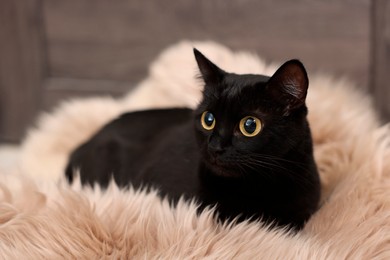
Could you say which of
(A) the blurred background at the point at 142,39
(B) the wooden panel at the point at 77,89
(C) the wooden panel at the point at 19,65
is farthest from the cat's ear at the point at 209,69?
(C) the wooden panel at the point at 19,65

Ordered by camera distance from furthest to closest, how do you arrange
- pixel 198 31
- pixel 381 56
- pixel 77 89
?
pixel 77 89, pixel 198 31, pixel 381 56

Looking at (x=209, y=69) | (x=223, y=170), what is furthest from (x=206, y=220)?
(x=209, y=69)

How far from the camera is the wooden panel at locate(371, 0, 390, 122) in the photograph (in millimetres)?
1536

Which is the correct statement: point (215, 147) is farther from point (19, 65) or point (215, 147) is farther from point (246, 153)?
point (19, 65)

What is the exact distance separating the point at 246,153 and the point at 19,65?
128cm

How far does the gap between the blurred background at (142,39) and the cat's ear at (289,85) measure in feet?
2.79

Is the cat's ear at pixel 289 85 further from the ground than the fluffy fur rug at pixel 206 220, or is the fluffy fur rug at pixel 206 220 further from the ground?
the cat's ear at pixel 289 85

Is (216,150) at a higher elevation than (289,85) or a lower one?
lower

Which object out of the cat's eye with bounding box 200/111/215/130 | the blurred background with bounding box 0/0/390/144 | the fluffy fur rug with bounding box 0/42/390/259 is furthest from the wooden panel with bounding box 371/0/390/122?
the cat's eye with bounding box 200/111/215/130

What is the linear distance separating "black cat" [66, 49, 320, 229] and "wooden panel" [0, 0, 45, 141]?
936mm

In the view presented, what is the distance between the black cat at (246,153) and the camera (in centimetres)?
81

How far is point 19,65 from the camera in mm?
1870

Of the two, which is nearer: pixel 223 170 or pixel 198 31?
pixel 223 170

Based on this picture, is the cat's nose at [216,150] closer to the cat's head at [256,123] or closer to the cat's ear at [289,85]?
the cat's head at [256,123]
